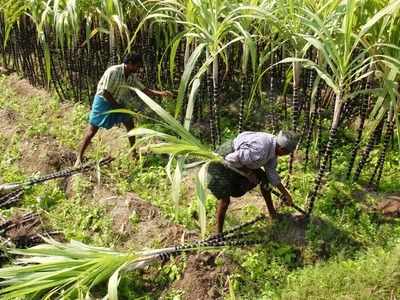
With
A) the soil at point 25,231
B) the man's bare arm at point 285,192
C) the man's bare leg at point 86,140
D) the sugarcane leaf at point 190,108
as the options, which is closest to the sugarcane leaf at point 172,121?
the sugarcane leaf at point 190,108

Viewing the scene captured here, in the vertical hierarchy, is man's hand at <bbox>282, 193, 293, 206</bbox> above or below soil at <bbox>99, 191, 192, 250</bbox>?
above

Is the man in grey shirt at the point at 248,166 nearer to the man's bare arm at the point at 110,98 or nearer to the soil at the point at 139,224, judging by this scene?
the soil at the point at 139,224

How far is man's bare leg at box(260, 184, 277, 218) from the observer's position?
343cm

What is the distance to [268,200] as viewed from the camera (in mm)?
3477

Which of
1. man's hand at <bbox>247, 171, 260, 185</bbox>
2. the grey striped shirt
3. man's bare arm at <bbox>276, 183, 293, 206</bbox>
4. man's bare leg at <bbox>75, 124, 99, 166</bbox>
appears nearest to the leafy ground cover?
man's bare leg at <bbox>75, 124, 99, 166</bbox>

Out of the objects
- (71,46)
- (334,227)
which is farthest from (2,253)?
(71,46)

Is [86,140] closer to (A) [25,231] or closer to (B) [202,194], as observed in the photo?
(A) [25,231]

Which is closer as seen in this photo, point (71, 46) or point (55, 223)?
point (55, 223)

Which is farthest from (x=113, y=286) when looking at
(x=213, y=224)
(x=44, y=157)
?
(x=44, y=157)

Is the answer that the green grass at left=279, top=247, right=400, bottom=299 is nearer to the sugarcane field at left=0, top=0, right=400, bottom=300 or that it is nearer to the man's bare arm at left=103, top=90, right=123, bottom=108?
the sugarcane field at left=0, top=0, right=400, bottom=300

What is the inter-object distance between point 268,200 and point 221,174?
1.26 ft

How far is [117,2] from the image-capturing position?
4578mm

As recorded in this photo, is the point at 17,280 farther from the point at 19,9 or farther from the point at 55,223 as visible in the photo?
the point at 19,9

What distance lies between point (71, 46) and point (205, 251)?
3159 millimetres
